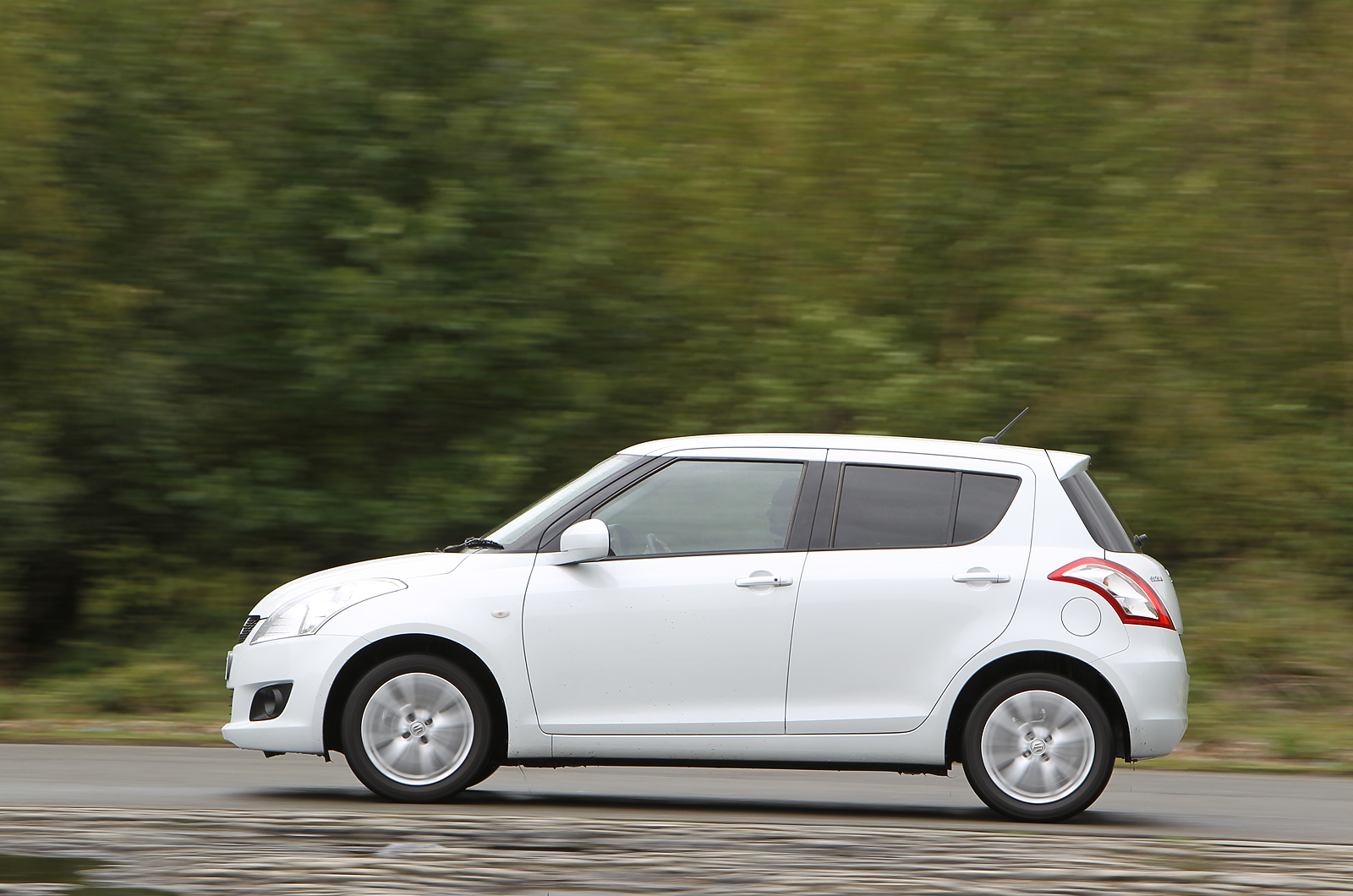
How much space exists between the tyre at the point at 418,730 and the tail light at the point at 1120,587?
8.77 feet

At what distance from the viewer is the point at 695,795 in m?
8.32

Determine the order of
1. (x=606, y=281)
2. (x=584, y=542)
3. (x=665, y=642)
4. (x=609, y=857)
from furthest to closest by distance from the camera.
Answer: (x=606, y=281) → (x=665, y=642) → (x=584, y=542) → (x=609, y=857)

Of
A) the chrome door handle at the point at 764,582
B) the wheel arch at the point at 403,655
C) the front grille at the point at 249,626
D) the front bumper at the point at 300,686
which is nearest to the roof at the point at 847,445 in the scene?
the chrome door handle at the point at 764,582

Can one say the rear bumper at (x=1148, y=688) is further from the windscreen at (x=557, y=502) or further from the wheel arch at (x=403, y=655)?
the wheel arch at (x=403, y=655)

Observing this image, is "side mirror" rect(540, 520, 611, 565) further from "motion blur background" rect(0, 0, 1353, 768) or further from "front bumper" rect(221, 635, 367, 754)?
"motion blur background" rect(0, 0, 1353, 768)

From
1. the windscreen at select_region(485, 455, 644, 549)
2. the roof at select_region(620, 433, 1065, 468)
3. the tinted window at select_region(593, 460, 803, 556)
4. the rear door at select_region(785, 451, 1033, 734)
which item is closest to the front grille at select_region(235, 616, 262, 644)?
the windscreen at select_region(485, 455, 644, 549)

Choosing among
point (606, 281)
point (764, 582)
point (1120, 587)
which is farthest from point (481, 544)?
point (606, 281)

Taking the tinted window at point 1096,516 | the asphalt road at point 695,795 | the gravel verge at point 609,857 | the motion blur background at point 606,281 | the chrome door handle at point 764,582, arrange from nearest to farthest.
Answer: the gravel verge at point 609,857, the chrome door handle at point 764,582, the asphalt road at point 695,795, the tinted window at point 1096,516, the motion blur background at point 606,281

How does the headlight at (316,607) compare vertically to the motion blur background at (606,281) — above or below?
below

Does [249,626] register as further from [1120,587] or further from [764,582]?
[1120,587]

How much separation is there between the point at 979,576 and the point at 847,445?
2.84ft

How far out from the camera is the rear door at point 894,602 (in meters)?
7.33

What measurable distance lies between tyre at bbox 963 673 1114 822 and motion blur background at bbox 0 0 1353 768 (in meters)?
5.16

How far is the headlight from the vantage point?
7.46 metres
